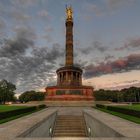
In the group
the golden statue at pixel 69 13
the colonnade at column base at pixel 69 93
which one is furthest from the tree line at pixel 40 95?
the golden statue at pixel 69 13

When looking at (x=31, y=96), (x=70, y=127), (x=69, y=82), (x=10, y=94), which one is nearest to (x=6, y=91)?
(x=10, y=94)

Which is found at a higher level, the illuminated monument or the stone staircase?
the illuminated monument

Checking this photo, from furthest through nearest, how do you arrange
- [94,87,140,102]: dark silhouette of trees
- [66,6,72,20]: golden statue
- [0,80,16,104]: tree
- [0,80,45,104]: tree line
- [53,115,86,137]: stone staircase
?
[94,87,140,102]: dark silhouette of trees, [0,80,45,104]: tree line, [0,80,16,104]: tree, [66,6,72,20]: golden statue, [53,115,86,137]: stone staircase

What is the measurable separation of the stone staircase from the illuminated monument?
34998 mm

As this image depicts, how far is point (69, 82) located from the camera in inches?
2817

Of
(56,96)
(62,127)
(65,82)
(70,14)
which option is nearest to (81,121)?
(62,127)

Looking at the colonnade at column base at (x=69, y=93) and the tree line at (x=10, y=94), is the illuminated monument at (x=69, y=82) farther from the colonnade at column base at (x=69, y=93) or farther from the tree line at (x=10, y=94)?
the tree line at (x=10, y=94)

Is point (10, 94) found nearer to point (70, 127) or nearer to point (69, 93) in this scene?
point (69, 93)

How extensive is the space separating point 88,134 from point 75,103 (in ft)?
124

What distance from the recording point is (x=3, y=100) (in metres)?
99.2

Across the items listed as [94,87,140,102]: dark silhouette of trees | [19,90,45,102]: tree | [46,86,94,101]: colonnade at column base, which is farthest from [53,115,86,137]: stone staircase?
[94,87,140,102]: dark silhouette of trees

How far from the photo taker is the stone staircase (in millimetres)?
21062

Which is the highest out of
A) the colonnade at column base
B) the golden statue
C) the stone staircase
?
the golden statue

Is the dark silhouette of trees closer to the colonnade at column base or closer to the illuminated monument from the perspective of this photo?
the illuminated monument
